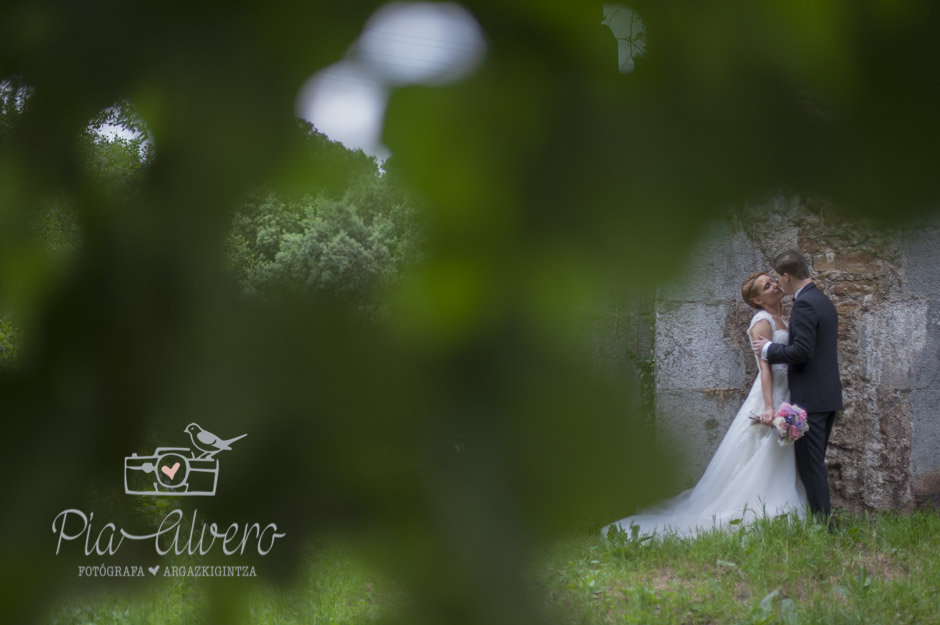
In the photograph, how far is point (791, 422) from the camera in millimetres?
3145

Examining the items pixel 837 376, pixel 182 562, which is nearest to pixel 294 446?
pixel 182 562

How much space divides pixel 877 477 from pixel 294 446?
3.72m

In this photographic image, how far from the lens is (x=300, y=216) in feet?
0.93

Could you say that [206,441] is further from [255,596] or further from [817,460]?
[817,460]

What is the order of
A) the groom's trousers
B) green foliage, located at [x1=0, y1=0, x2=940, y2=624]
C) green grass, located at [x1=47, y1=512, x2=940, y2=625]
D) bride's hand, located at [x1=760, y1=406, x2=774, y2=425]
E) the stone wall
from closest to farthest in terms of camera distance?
1. green foliage, located at [x1=0, y1=0, x2=940, y2=624]
2. green grass, located at [x1=47, y1=512, x2=940, y2=625]
3. the stone wall
4. the groom's trousers
5. bride's hand, located at [x1=760, y1=406, x2=774, y2=425]

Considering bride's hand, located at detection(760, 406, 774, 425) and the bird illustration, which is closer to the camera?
the bird illustration

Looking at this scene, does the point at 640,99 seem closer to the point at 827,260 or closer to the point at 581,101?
the point at 581,101

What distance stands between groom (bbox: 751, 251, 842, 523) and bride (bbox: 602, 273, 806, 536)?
67mm

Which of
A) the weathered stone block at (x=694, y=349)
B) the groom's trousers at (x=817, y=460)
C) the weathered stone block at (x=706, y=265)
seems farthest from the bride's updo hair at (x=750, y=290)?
the weathered stone block at (x=706, y=265)

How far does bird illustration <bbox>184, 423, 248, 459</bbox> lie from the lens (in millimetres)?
245

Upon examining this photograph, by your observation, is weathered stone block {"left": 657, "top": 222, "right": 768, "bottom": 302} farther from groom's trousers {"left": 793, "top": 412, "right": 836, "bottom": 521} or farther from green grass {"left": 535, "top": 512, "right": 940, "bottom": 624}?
groom's trousers {"left": 793, "top": 412, "right": 836, "bottom": 521}

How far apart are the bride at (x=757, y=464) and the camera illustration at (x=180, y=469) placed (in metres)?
3.08

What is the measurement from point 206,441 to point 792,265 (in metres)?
3.03

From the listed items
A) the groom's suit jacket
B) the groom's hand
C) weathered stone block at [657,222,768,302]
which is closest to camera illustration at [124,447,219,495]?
weathered stone block at [657,222,768,302]
